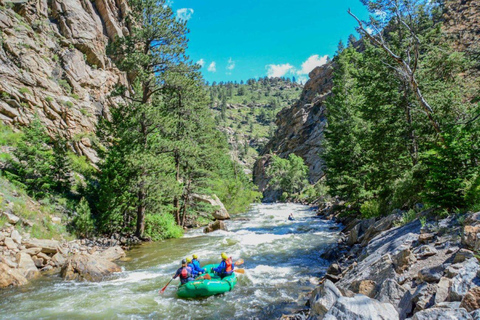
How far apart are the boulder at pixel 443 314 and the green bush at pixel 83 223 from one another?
1604 cm

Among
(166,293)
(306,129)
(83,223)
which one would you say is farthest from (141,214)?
(306,129)

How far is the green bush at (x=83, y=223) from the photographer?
15039 millimetres

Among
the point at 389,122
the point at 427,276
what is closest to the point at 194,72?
the point at 389,122

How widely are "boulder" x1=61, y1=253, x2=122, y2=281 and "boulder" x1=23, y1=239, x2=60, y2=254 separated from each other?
1.65 m

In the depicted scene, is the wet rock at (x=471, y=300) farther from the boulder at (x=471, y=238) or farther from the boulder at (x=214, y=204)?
the boulder at (x=214, y=204)

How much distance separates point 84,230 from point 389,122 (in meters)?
18.5

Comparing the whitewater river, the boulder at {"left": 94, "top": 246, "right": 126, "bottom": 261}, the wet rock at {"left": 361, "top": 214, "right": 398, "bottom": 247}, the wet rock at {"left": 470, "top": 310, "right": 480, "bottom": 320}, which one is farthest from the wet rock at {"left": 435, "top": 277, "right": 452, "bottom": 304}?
the boulder at {"left": 94, "top": 246, "right": 126, "bottom": 261}

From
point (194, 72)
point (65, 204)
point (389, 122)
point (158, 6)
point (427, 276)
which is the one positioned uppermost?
point (158, 6)

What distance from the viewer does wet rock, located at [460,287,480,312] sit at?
134 inches

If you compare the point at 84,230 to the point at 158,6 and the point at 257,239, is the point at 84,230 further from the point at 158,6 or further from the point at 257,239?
the point at 158,6

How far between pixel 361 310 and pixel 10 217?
1426 centimetres

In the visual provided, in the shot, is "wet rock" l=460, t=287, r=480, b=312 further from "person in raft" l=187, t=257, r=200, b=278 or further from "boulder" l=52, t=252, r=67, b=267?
"boulder" l=52, t=252, r=67, b=267

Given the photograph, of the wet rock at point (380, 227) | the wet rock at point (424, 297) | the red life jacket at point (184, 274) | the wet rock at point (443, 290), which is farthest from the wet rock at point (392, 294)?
the red life jacket at point (184, 274)

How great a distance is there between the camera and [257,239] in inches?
711
